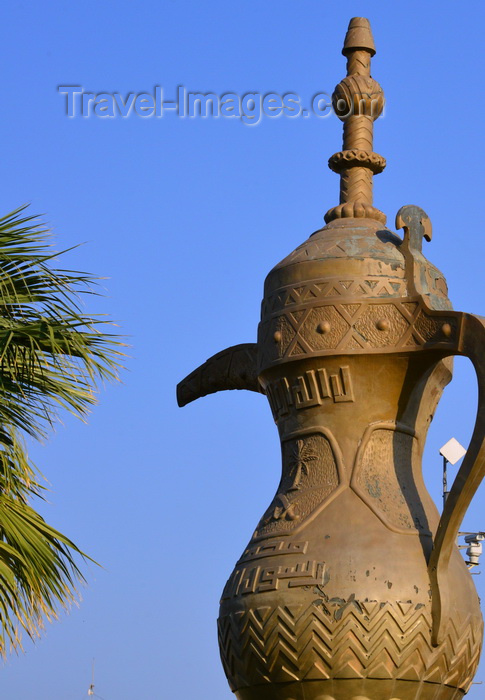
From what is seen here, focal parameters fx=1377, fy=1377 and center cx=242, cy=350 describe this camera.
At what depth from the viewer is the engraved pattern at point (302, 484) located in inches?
317

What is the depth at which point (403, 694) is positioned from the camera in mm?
7590

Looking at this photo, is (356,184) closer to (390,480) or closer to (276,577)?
(390,480)

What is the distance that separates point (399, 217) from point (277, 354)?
112 cm

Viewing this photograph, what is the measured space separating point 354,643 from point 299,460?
1.26 metres

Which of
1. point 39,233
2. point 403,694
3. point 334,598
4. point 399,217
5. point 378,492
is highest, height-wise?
point 39,233

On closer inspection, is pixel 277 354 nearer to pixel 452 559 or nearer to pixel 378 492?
pixel 378 492

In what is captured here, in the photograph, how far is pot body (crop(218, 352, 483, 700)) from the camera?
7.54 m

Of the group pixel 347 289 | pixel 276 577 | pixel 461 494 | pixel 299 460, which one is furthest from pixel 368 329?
pixel 276 577

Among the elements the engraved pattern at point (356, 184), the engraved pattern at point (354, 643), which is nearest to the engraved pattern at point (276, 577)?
the engraved pattern at point (354, 643)

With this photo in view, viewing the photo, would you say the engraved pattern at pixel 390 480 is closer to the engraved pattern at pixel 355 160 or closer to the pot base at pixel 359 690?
the pot base at pixel 359 690

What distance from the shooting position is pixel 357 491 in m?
7.97

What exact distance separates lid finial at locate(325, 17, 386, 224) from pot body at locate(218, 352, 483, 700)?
1.24 meters

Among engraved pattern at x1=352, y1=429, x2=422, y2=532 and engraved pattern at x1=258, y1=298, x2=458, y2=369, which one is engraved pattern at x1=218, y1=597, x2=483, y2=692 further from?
engraved pattern at x1=258, y1=298, x2=458, y2=369

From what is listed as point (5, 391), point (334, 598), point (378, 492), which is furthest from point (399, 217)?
point (5, 391)
